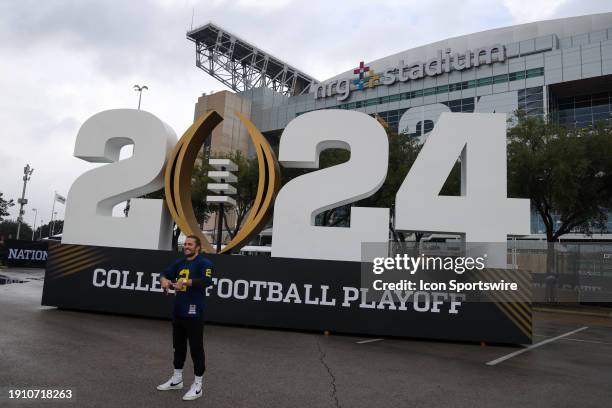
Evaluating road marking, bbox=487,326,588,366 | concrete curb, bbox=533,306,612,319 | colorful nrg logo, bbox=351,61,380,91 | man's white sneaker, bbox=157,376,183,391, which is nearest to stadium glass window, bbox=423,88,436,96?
colorful nrg logo, bbox=351,61,380,91

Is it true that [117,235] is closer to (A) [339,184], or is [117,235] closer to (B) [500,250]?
(A) [339,184]

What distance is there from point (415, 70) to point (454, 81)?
5.14 metres

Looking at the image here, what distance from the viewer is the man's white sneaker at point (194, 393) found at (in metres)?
4.76

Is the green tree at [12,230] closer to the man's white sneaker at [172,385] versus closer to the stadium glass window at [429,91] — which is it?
the stadium glass window at [429,91]

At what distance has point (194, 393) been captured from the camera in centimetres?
483

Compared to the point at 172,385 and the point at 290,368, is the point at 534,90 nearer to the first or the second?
the point at 290,368

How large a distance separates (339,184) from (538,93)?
46324mm

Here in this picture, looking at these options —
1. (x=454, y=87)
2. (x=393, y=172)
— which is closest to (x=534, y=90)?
(x=454, y=87)

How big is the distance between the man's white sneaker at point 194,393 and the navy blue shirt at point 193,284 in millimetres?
757

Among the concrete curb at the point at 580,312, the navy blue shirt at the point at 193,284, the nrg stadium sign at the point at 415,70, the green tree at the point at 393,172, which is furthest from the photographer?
the nrg stadium sign at the point at 415,70

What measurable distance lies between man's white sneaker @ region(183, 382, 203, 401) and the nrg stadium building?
4040 centimetres

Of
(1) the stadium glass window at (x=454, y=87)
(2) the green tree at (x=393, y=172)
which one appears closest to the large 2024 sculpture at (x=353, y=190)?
(2) the green tree at (x=393, y=172)

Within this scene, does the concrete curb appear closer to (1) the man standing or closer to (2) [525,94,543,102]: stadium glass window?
(1) the man standing

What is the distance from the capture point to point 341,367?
22.1ft
